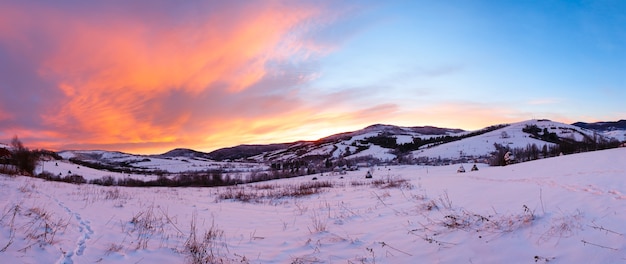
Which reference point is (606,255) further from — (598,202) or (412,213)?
(412,213)

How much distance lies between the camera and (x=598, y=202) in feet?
20.6

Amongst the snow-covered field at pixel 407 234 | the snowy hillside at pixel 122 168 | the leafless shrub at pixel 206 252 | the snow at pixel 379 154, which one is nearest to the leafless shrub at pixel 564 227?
the snow-covered field at pixel 407 234

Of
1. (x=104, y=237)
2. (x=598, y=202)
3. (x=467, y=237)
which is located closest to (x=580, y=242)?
(x=467, y=237)

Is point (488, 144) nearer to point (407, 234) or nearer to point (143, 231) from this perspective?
point (407, 234)

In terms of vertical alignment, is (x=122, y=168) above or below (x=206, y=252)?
above

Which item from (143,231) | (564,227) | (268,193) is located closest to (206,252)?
(143,231)

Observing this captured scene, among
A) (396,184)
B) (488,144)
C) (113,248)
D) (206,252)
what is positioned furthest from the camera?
(488,144)

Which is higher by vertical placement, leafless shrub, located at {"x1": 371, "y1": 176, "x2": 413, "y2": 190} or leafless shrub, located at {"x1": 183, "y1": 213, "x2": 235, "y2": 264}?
leafless shrub, located at {"x1": 371, "y1": 176, "x2": 413, "y2": 190}

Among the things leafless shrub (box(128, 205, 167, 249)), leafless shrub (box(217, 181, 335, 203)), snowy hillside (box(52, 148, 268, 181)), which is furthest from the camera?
snowy hillside (box(52, 148, 268, 181))

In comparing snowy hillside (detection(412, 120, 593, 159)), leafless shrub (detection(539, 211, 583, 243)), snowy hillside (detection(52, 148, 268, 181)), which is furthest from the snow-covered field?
snowy hillside (detection(412, 120, 593, 159))

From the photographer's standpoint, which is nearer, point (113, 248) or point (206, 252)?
point (113, 248)

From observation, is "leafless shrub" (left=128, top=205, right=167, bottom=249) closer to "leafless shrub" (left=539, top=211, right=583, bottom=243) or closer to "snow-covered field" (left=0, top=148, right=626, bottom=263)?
"snow-covered field" (left=0, top=148, right=626, bottom=263)

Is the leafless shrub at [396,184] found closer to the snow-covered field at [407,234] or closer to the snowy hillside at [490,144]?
the snow-covered field at [407,234]

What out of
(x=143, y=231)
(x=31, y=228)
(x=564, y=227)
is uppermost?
(x=31, y=228)
